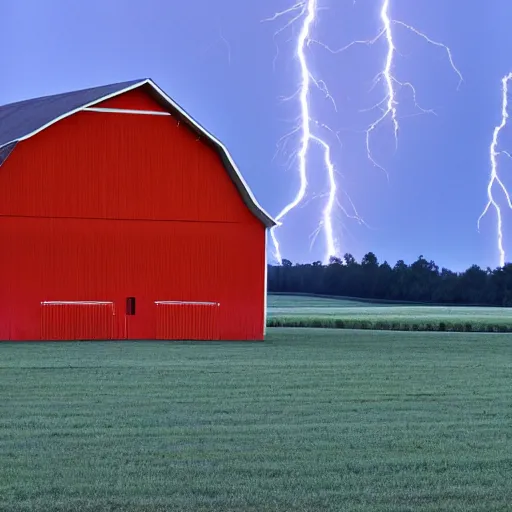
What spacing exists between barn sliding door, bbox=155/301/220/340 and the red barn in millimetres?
23

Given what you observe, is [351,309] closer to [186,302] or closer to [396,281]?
[396,281]

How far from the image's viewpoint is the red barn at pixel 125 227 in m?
28.6

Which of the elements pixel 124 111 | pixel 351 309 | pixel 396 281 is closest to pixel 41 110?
pixel 124 111

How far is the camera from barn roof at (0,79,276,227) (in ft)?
94.4

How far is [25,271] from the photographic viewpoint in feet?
93.4

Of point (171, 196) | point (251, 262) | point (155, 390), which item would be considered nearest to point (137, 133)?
point (171, 196)

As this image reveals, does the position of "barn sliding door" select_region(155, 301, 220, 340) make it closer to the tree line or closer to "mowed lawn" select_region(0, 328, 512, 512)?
"mowed lawn" select_region(0, 328, 512, 512)

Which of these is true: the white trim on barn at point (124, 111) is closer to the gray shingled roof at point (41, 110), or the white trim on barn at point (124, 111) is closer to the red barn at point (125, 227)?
the red barn at point (125, 227)

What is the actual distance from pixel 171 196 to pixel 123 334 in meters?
3.36

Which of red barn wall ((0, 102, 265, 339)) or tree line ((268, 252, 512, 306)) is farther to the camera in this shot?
tree line ((268, 252, 512, 306))

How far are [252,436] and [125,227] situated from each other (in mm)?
18752

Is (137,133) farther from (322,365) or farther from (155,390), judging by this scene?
(155,390)

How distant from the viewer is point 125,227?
29.5 meters

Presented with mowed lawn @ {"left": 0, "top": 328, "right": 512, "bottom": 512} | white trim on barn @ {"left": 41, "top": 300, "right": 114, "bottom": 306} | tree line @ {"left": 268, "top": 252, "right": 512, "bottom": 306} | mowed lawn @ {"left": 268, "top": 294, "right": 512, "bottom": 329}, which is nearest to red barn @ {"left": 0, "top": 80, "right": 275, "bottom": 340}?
white trim on barn @ {"left": 41, "top": 300, "right": 114, "bottom": 306}
